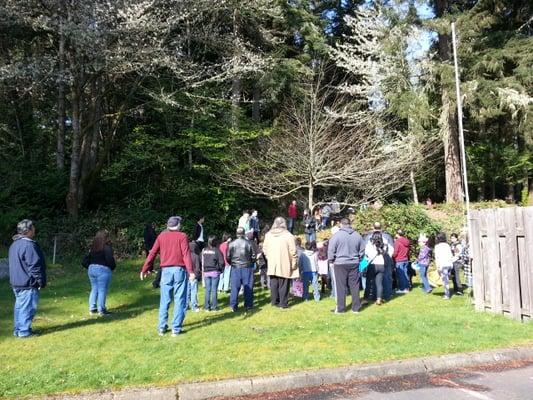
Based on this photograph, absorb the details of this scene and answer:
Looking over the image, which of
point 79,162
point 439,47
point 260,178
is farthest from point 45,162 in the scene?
point 439,47

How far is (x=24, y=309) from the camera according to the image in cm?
804

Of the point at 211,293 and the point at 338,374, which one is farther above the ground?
the point at 211,293

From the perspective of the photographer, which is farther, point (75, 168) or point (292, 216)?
point (292, 216)

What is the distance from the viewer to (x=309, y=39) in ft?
81.2

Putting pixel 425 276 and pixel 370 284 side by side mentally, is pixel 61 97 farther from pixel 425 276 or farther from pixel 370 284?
pixel 425 276

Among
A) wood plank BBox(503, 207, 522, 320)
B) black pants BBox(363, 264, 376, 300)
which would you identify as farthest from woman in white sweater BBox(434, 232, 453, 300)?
wood plank BBox(503, 207, 522, 320)

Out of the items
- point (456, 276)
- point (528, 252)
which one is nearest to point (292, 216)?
point (456, 276)

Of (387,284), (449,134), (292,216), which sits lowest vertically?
(387,284)

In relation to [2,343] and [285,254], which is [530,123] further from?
[2,343]

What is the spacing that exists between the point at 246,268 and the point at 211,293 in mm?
910

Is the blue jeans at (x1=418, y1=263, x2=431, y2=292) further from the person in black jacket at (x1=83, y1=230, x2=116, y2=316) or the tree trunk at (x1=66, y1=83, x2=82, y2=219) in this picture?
the tree trunk at (x1=66, y1=83, x2=82, y2=219)

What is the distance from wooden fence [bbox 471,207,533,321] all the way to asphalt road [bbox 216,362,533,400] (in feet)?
8.49

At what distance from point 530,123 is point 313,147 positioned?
9.75 m

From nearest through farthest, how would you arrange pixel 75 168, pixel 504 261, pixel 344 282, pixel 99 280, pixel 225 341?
pixel 225 341 < pixel 504 261 < pixel 344 282 < pixel 99 280 < pixel 75 168
